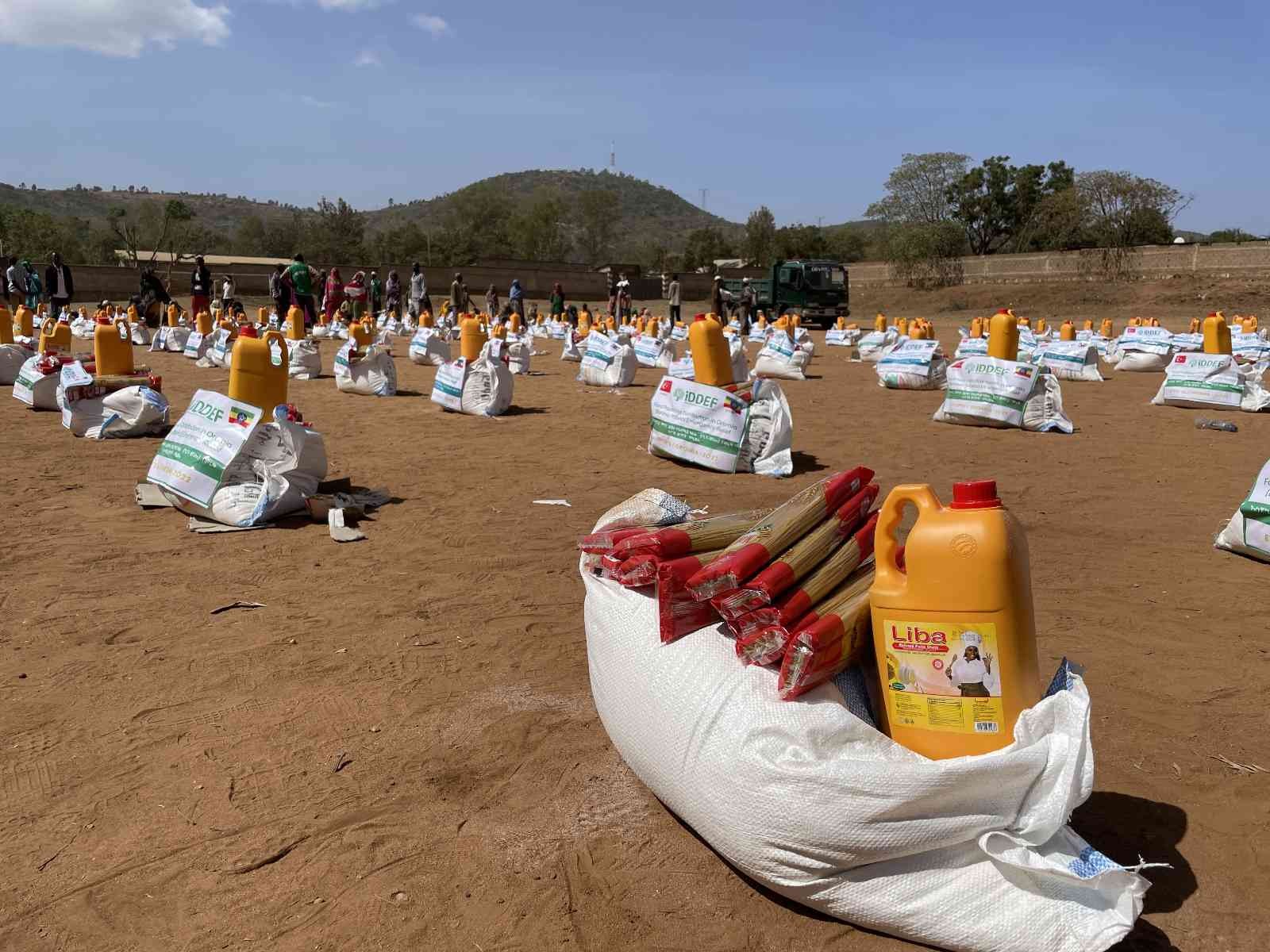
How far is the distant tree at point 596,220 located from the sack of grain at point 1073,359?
71.8 m

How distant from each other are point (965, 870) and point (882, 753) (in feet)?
1.02

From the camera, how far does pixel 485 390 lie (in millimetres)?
11438

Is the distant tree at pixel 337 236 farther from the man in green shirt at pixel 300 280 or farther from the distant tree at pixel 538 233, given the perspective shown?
the man in green shirt at pixel 300 280

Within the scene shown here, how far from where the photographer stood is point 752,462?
8156 mm

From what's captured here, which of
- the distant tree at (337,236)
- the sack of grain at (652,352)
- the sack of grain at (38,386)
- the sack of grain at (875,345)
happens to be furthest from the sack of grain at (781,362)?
the distant tree at (337,236)

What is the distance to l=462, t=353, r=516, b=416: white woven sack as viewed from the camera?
11367 millimetres

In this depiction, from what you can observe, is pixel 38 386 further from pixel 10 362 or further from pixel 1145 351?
pixel 1145 351

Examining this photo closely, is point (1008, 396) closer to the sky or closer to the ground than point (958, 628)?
closer to the ground

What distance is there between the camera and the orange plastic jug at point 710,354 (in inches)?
316

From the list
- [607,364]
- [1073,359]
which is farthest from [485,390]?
[1073,359]

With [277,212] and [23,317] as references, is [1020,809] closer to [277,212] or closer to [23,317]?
[23,317]

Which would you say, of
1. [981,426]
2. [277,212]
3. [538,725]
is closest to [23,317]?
[981,426]

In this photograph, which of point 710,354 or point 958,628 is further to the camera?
point 710,354

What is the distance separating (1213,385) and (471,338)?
9.04 m
